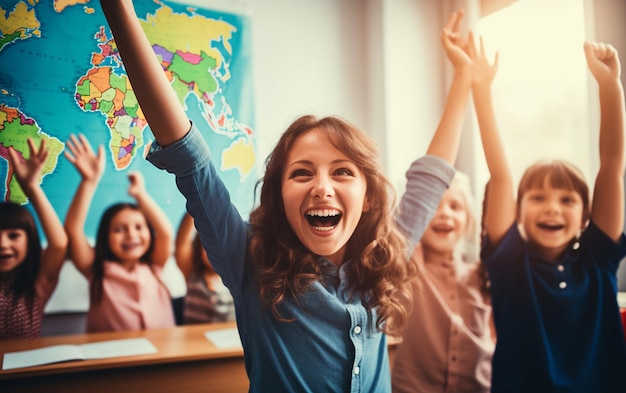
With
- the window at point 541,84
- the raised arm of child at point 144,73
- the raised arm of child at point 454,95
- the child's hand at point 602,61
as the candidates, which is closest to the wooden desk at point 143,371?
the raised arm of child at point 144,73

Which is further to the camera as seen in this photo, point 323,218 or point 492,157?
point 492,157

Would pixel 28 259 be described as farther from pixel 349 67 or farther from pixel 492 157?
pixel 492 157

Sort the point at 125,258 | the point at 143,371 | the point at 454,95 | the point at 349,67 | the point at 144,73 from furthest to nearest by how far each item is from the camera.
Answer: the point at 349,67, the point at 125,258, the point at 454,95, the point at 143,371, the point at 144,73

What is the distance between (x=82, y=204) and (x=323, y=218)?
72cm

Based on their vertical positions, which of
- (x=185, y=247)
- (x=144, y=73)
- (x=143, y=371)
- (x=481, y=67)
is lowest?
(x=143, y=371)

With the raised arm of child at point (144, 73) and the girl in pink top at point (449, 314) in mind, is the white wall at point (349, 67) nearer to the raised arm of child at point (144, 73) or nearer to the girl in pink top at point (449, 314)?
the girl in pink top at point (449, 314)

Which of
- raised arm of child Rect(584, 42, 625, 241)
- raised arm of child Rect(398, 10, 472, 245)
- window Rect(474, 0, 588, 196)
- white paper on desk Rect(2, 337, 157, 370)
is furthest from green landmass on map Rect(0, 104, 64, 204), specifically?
raised arm of child Rect(584, 42, 625, 241)

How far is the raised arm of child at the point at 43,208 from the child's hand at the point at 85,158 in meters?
0.06

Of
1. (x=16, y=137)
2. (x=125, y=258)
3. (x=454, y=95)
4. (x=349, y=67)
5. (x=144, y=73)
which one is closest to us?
(x=144, y=73)

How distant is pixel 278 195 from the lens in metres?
0.95

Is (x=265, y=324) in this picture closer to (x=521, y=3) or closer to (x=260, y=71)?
(x=260, y=71)

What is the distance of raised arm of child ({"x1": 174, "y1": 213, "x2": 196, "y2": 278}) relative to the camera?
1355 mm

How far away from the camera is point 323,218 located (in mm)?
906

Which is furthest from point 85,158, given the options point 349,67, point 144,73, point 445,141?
point 445,141
